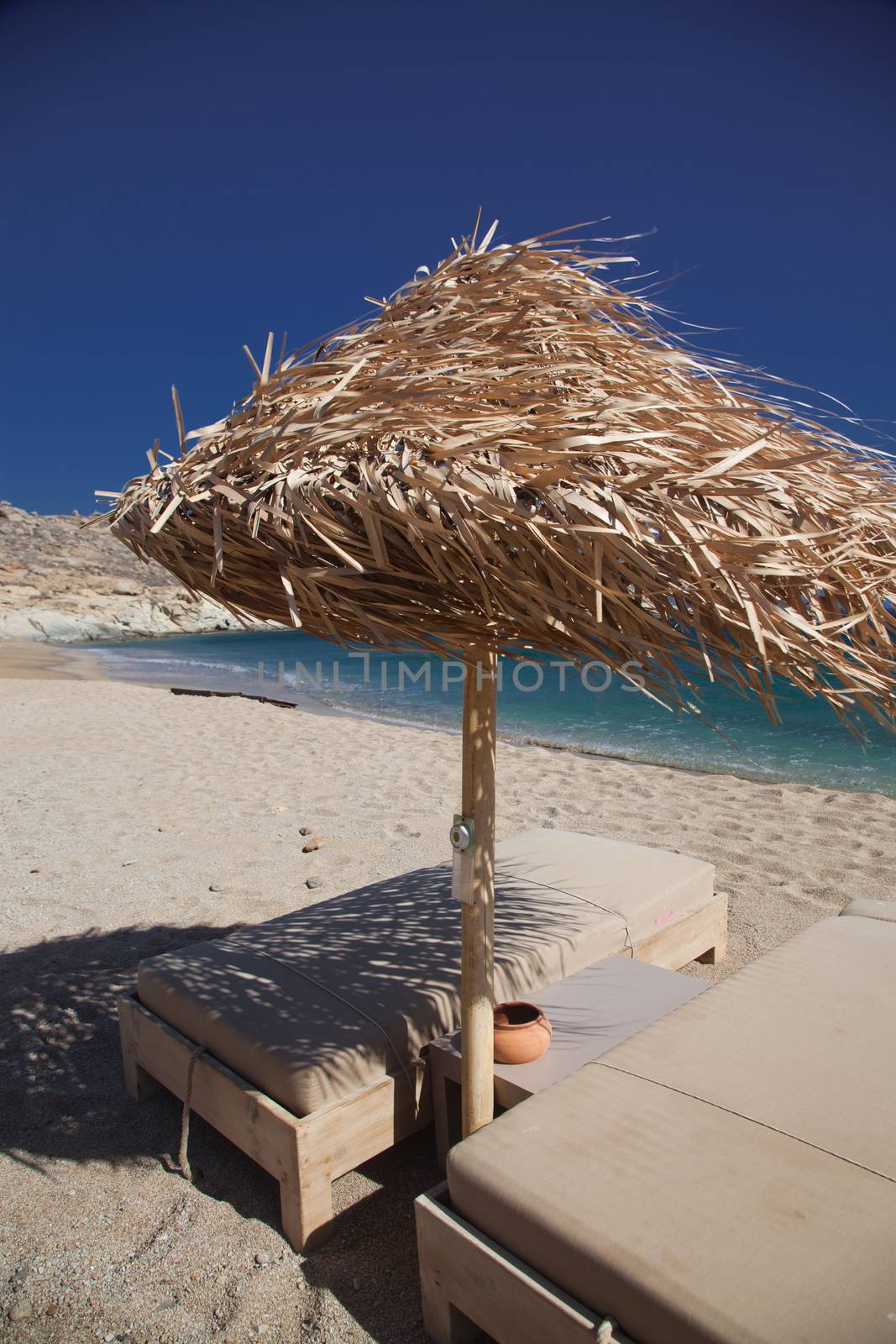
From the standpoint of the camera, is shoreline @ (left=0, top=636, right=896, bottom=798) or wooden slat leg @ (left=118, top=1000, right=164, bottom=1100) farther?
shoreline @ (left=0, top=636, right=896, bottom=798)

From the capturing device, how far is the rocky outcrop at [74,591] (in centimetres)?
3053

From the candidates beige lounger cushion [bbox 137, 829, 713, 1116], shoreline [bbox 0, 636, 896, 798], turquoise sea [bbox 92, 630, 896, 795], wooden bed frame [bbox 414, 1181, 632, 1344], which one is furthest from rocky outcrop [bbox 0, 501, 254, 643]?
wooden bed frame [bbox 414, 1181, 632, 1344]

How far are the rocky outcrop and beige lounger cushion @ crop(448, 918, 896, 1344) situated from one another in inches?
921

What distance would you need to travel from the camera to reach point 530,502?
121cm

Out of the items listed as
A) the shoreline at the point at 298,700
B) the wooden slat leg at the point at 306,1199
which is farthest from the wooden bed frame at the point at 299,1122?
the shoreline at the point at 298,700

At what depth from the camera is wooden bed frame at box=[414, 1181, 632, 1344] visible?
1.22 m

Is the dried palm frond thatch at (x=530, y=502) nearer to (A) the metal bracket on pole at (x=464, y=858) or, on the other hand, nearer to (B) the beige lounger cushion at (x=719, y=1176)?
(A) the metal bracket on pole at (x=464, y=858)

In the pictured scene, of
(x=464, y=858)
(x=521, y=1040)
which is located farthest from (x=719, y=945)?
(x=464, y=858)

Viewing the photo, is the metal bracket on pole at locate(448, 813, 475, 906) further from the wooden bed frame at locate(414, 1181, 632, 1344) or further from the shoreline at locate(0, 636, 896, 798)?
the shoreline at locate(0, 636, 896, 798)

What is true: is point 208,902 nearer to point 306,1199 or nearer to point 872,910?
point 306,1199

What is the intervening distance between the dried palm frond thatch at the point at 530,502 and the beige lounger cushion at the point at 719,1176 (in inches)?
31.2

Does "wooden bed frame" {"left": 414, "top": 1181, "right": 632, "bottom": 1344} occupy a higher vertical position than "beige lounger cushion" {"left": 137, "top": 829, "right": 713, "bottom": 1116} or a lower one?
lower

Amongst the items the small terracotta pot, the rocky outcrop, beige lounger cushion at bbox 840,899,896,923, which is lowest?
the small terracotta pot

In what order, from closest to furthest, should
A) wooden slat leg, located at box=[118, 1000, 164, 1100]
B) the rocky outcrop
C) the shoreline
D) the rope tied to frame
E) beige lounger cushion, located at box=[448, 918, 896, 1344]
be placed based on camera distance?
beige lounger cushion, located at box=[448, 918, 896, 1344]
the rope tied to frame
wooden slat leg, located at box=[118, 1000, 164, 1100]
the shoreline
the rocky outcrop
